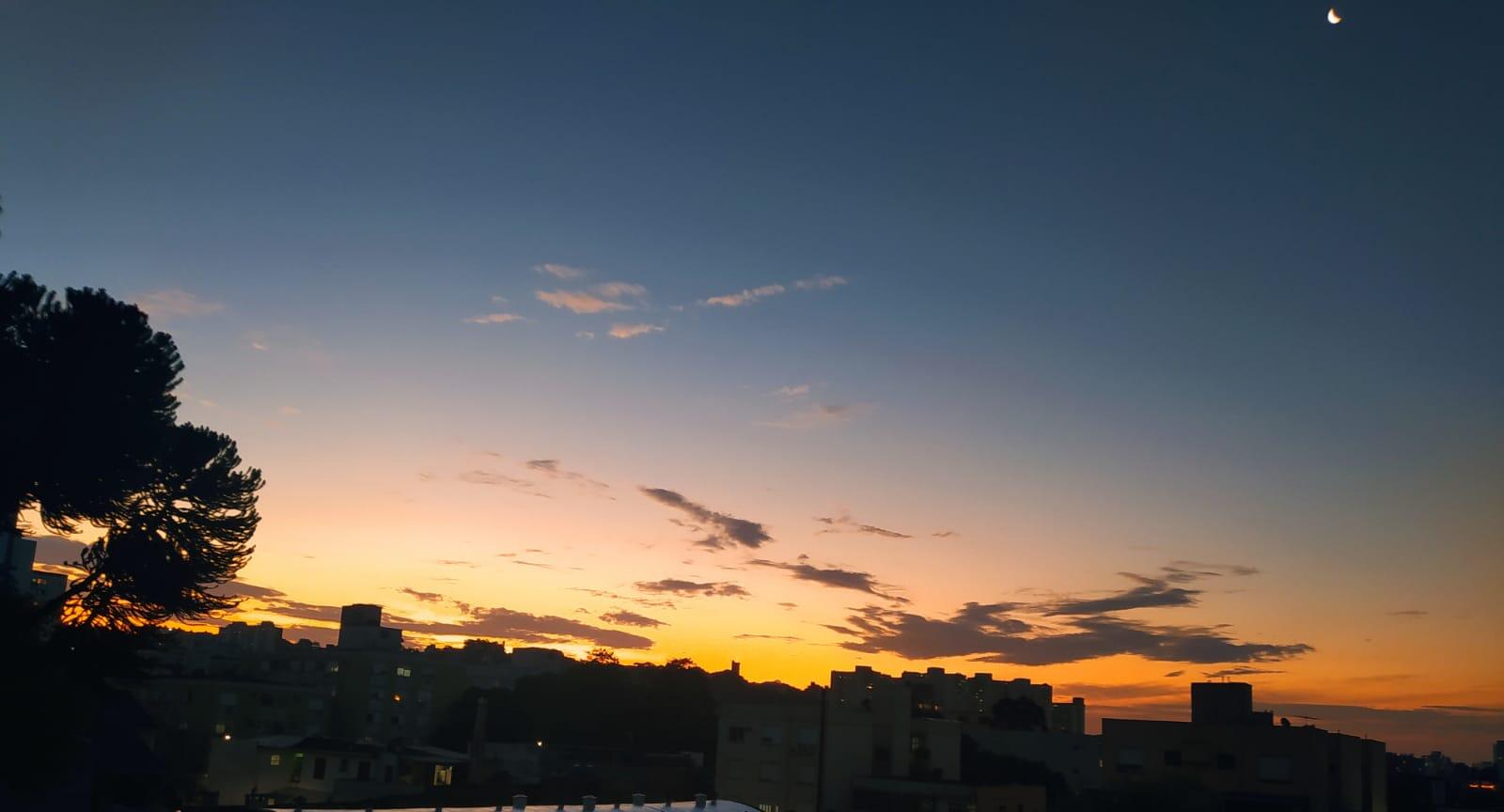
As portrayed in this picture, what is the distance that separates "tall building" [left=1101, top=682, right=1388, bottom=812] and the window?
5 cm

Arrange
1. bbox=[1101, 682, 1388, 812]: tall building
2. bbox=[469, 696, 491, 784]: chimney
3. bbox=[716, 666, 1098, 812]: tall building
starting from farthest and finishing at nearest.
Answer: bbox=[469, 696, 491, 784]: chimney
bbox=[716, 666, 1098, 812]: tall building
bbox=[1101, 682, 1388, 812]: tall building

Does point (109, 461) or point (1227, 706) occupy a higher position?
point (109, 461)

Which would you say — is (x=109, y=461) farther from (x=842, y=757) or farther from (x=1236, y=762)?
(x=1236, y=762)

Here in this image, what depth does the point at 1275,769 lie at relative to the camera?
6259 centimetres

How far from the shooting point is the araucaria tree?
34.3 meters

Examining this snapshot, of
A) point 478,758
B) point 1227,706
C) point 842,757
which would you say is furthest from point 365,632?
point 1227,706

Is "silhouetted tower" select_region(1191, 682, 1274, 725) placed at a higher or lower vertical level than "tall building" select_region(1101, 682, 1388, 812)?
higher

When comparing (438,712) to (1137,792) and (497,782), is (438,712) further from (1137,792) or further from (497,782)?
(1137,792)

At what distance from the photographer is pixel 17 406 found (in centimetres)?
3419

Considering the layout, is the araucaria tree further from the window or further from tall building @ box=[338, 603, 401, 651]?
tall building @ box=[338, 603, 401, 651]

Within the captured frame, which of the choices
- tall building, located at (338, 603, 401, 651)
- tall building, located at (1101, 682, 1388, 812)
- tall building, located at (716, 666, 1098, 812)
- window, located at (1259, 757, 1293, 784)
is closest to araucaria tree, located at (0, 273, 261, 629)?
tall building, located at (716, 666, 1098, 812)

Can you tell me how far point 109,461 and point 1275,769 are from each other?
58561 millimetres

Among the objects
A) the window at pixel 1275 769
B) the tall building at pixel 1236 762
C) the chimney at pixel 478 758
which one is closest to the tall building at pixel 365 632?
the chimney at pixel 478 758

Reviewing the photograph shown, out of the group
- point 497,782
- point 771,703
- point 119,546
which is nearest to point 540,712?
point 497,782
